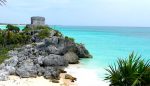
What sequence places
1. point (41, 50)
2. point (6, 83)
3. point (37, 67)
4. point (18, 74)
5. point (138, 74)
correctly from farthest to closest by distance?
1. point (41, 50)
2. point (37, 67)
3. point (18, 74)
4. point (6, 83)
5. point (138, 74)

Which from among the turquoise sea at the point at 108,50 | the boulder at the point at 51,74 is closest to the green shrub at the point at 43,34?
the turquoise sea at the point at 108,50

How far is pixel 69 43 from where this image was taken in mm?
46375

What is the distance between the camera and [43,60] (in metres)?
34.0

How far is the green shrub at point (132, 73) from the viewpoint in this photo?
45.7 ft

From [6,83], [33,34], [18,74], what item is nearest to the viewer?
[6,83]

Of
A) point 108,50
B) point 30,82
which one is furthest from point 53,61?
point 108,50

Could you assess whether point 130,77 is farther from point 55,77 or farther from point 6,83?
point 55,77

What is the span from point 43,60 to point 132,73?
20761 mm

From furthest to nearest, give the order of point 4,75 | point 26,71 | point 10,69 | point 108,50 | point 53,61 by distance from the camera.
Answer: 1. point 108,50
2. point 53,61
3. point 10,69
4. point 26,71
5. point 4,75

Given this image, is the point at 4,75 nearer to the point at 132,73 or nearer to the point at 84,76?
the point at 84,76

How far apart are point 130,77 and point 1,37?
38.1 meters

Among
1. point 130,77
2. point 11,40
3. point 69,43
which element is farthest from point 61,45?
point 130,77

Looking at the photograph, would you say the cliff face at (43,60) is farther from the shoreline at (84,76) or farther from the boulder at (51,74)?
the shoreline at (84,76)

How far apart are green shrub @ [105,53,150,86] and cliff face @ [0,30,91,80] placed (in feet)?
43.8
